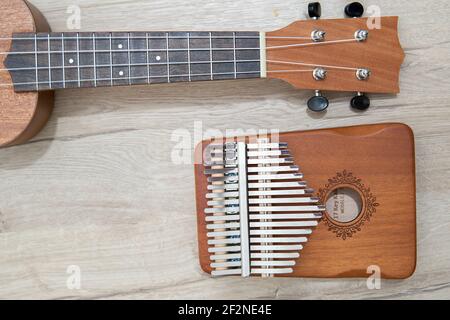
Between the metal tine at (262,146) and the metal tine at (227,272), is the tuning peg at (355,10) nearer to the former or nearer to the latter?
the metal tine at (262,146)

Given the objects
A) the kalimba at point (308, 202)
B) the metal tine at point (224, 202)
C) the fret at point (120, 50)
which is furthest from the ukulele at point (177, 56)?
the metal tine at point (224, 202)

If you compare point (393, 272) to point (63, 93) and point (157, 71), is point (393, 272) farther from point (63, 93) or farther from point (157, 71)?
point (63, 93)

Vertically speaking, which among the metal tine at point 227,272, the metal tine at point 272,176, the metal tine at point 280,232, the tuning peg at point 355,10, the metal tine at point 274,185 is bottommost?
the metal tine at point 227,272

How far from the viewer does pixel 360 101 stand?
0.94 metres

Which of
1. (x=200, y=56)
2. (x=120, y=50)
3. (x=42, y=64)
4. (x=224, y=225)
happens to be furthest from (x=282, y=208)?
(x=42, y=64)

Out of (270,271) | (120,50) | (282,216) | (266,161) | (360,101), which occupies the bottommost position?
(270,271)

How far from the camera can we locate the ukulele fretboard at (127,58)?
90cm

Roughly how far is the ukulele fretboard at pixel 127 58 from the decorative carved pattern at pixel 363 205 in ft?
0.85

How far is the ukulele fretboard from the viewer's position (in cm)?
90

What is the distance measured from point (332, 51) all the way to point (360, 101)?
0.12 meters

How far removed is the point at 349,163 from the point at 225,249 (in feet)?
0.97

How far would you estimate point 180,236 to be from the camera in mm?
1019

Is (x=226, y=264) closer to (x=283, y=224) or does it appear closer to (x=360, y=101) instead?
(x=283, y=224)

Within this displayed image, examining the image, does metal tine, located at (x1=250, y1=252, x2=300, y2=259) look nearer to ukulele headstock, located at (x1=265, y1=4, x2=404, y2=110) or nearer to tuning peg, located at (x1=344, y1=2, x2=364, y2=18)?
ukulele headstock, located at (x1=265, y1=4, x2=404, y2=110)
